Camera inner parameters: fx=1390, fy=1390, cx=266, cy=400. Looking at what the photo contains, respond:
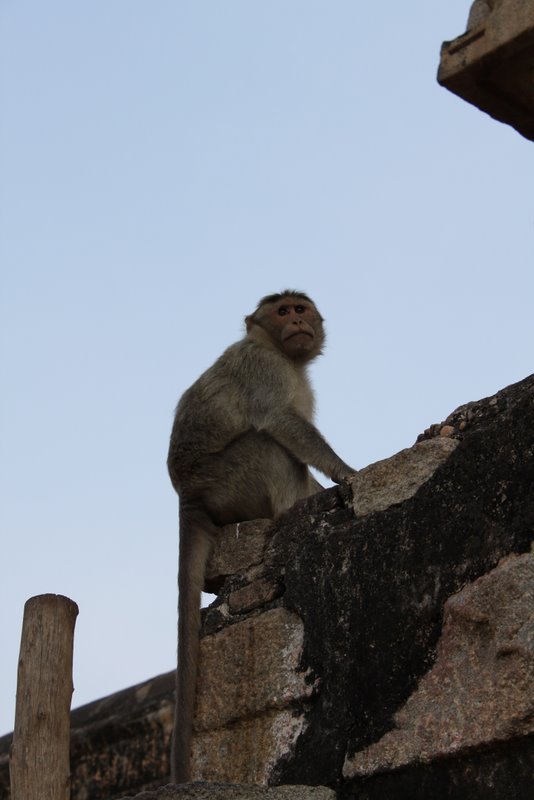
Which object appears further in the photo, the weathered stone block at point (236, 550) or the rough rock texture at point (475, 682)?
the weathered stone block at point (236, 550)

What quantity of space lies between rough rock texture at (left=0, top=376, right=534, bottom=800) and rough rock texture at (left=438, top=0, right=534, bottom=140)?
88 centimetres

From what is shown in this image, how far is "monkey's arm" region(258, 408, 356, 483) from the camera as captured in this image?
22.3ft

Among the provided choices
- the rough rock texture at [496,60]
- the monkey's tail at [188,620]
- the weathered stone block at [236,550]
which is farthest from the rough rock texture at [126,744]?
the rough rock texture at [496,60]

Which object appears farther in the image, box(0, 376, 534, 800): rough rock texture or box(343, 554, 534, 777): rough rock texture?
box(0, 376, 534, 800): rough rock texture

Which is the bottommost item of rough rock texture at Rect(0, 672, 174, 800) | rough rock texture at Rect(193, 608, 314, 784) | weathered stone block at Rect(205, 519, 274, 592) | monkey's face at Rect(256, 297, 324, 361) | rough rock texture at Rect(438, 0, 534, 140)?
rough rock texture at Rect(193, 608, 314, 784)

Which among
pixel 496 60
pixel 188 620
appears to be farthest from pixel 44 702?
pixel 496 60

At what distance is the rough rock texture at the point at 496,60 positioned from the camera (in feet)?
12.1

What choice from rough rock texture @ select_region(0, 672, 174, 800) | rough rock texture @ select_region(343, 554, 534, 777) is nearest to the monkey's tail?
rough rock texture @ select_region(343, 554, 534, 777)

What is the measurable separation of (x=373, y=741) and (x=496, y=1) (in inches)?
85.6

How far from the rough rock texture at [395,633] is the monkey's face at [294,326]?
8.38 ft

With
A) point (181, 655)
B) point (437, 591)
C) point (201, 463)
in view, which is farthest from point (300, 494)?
point (437, 591)

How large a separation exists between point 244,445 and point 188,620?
1645 millimetres

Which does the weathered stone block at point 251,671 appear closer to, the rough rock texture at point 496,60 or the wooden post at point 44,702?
the wooden post at point 44,702

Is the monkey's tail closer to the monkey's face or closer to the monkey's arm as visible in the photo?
the monkey's arm
